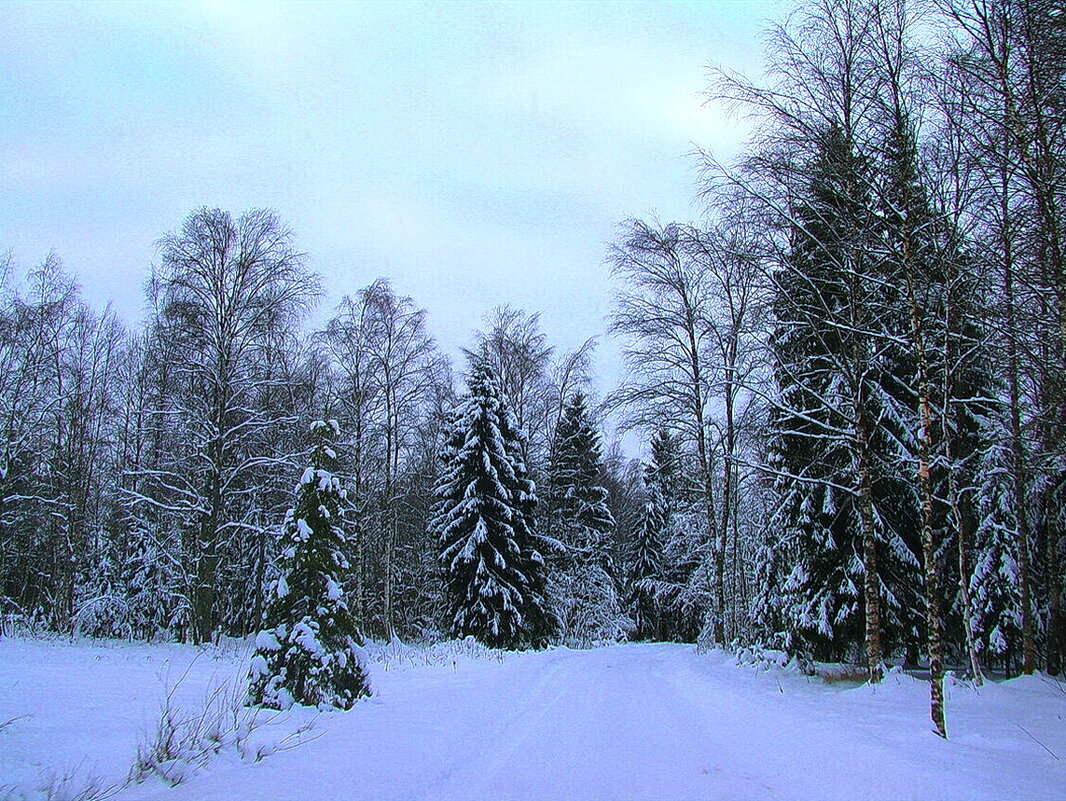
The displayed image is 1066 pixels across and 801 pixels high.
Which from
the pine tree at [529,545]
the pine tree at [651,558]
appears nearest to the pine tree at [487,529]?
the pine tree at [529,545]

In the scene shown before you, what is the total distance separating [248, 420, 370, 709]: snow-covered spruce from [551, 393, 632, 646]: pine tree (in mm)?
21595

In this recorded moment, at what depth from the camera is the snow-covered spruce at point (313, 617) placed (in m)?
7.48

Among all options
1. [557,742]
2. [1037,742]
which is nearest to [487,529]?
[557,742]

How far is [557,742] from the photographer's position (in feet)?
21.1

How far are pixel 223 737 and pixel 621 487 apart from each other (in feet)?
138

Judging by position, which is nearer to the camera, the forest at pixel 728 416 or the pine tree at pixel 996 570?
the forest at pixel 728 416

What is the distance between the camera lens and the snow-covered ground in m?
4.44

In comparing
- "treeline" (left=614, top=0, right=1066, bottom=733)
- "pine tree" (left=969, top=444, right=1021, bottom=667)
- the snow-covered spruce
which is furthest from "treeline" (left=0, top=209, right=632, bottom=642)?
"pine tree" (left=969, top=444, right=1021, bottom=667)

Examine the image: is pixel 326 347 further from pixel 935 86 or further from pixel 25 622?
pixel 935 86

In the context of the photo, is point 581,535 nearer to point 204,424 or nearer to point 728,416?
point 728,416

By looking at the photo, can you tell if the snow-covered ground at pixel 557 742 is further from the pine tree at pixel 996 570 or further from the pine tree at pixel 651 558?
the pine tree at pixel 651 558

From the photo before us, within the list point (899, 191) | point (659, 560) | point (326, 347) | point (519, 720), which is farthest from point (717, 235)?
point (659, 560)

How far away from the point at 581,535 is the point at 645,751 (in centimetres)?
2653

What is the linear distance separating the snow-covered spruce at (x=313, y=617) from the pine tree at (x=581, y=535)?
2159 cm
